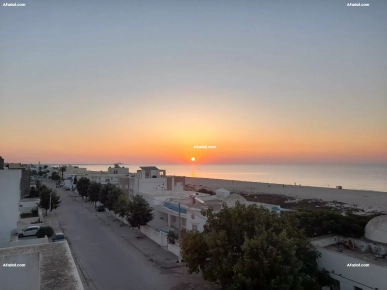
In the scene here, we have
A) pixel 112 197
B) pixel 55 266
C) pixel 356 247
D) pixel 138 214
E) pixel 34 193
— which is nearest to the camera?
pixel 55 266

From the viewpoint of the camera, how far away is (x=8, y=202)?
60.8 feet

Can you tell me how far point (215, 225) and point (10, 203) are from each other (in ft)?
43.7

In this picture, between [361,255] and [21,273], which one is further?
[361,255]

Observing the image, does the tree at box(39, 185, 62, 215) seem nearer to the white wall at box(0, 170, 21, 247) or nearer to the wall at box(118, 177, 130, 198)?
the wall at box(118, 177, 130, 198)

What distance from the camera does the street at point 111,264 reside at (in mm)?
15992

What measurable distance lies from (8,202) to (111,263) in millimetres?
→ 7348

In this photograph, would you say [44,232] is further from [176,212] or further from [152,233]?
[176,212]

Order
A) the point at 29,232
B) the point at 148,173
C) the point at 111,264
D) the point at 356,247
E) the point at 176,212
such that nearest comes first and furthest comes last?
the point at 356,247 → the point at 111,264 → the point at 29,232 → the point at 176,212 → the point at 148,173

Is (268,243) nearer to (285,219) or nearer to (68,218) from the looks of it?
(285,219)

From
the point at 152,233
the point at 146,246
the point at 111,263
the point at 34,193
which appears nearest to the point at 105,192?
the point at 152,233

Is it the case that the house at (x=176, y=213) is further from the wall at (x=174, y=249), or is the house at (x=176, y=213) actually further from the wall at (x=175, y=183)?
the wall at (x=175, y=183)

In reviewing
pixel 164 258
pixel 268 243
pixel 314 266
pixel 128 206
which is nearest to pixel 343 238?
pixel 314 266

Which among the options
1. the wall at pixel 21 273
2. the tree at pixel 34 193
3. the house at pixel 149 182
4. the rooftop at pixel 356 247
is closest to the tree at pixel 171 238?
the rooftop at pixel 356 247

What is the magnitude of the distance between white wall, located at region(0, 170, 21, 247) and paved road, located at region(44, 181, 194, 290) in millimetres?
4631
